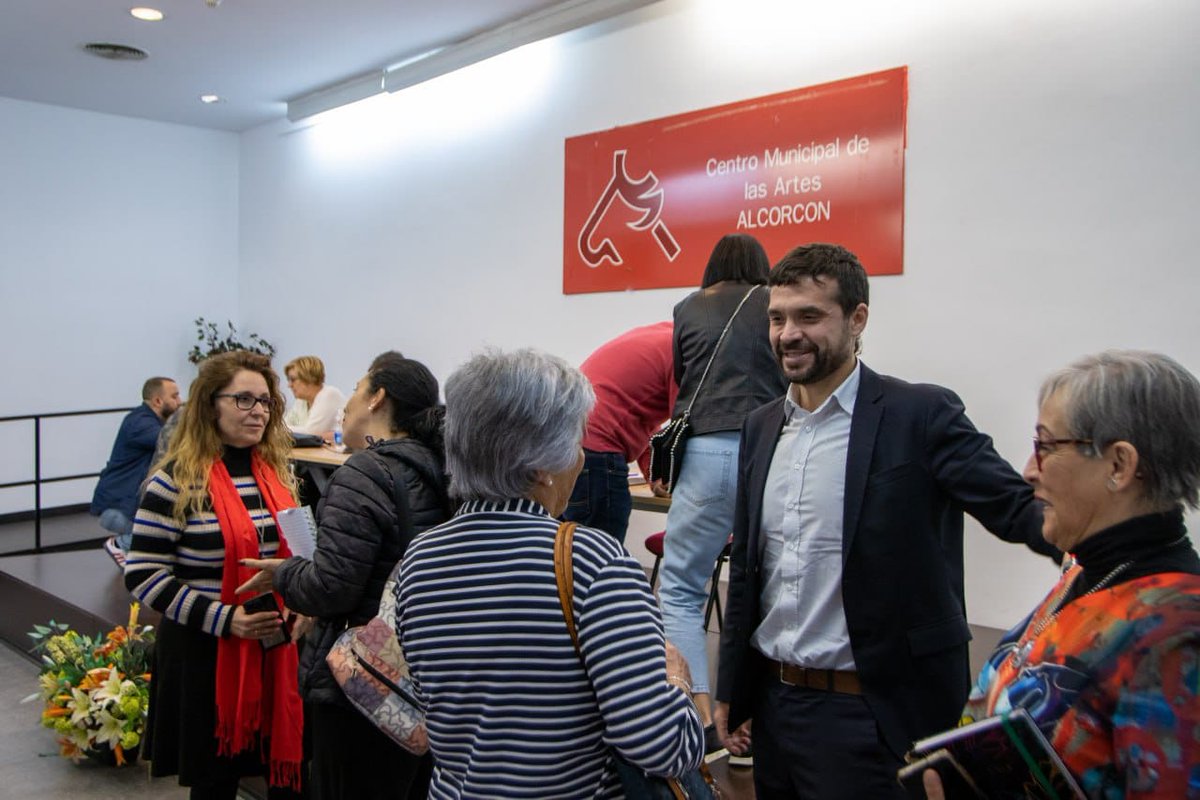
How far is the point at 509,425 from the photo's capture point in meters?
1.36

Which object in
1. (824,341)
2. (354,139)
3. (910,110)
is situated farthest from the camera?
(354,139)

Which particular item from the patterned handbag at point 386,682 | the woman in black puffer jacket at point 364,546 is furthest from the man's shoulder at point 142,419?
the patterned handbag at point 386,682

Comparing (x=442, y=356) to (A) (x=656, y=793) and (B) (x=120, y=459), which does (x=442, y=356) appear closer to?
(B) (x=120, y=459)

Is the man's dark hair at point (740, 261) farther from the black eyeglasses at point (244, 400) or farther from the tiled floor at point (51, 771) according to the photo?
the tiled floor at point (51, 771)

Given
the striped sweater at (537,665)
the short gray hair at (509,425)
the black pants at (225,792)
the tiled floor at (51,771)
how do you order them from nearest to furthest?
the striped sweater at (537,665)
the short gray hair at (509,425)
the black pants at (225,792)
the tiled floor at (51,771)

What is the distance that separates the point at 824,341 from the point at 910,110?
3.30 meters

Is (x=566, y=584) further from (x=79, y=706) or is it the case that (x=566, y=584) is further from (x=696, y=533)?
(x=79, y=706)

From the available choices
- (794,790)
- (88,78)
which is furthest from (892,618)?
(88,78)

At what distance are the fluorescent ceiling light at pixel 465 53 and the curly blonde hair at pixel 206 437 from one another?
4.06 meters

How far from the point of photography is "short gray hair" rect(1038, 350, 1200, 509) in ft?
3.60

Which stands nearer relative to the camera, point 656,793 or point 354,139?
point 656,793

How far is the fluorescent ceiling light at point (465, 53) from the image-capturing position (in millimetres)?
6035

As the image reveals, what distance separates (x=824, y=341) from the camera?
69.8 inches

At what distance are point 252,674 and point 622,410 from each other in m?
1.26
